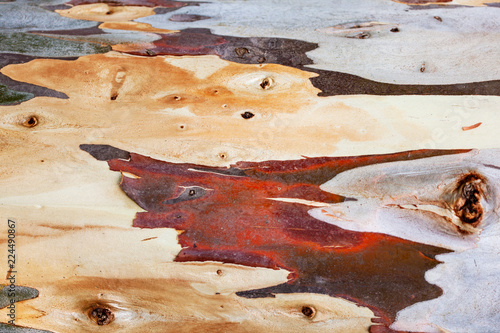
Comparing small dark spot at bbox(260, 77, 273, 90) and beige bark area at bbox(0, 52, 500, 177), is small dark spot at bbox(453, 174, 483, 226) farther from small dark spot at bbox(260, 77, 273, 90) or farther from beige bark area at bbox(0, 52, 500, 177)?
small dark spot at bbox(260, 77, 273, 90)

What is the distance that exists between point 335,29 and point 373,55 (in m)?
0.13

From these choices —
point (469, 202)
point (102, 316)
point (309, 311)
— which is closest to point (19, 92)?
point (102, 316)

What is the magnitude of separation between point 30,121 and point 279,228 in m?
0.64

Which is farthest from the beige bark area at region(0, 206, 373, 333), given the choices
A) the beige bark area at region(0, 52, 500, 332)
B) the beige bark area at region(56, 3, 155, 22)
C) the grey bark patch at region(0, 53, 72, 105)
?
the beige bark area at region(56, 3, 155, 22)

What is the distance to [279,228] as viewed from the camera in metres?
0.76

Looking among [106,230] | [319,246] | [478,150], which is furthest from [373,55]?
[106,230]

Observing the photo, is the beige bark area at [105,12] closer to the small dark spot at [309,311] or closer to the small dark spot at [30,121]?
the small dark spot at [30,121]

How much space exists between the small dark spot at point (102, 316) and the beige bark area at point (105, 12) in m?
0.75

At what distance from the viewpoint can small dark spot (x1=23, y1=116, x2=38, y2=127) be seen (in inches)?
31.8

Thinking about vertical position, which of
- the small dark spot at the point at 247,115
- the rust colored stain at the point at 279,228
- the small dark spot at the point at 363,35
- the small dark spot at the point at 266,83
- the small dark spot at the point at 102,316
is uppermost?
the small dark spot at the point at 363,35

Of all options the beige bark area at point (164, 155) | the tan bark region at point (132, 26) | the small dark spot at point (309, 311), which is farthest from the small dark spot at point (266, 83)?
the small dark spot at point (309, 311)

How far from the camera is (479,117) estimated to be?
0.78 metres

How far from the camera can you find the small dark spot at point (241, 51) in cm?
84

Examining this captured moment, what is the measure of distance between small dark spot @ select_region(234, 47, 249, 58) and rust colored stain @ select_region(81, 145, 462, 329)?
0.28 metres
